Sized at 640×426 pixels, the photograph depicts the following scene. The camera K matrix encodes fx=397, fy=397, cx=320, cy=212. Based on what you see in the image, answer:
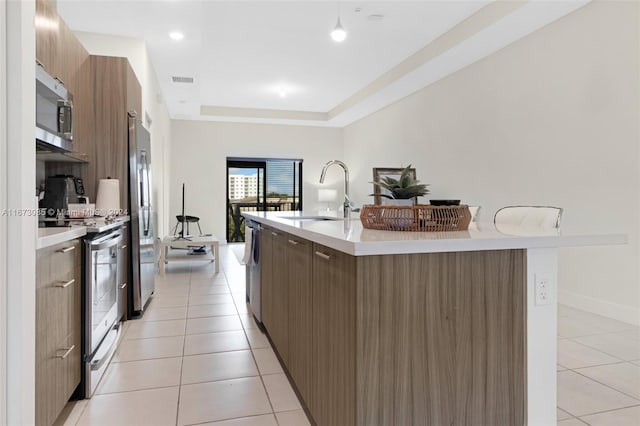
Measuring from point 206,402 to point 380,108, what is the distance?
6.64 meters

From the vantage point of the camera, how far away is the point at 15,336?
4.06 ft

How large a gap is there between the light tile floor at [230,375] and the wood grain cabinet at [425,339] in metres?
0.63

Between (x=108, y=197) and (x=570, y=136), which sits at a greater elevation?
(x=570, y=136)

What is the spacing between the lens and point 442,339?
50.6 inches

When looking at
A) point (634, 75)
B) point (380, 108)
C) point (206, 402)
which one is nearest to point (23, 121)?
point (206, 402)

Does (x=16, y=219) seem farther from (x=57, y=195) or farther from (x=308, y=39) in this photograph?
(x=308, y=39)

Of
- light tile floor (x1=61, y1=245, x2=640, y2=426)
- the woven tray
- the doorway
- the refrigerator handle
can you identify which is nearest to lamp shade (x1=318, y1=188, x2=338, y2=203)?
the doorway

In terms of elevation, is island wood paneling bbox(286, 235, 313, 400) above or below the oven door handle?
below

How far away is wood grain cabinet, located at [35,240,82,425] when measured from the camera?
1.45 m

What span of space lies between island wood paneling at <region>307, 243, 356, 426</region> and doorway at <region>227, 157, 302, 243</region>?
790cm

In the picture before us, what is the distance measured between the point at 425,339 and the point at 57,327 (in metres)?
1.46

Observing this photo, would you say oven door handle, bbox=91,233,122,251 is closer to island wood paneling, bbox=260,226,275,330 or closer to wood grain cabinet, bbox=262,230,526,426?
island wood paneling, bbox=260,226,275,330

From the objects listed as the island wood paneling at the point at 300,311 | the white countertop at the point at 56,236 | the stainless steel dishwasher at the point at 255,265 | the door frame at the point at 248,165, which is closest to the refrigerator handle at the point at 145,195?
the stainless steel dishwasher at the point at 255,265

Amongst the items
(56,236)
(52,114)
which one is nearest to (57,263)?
(56,236)
